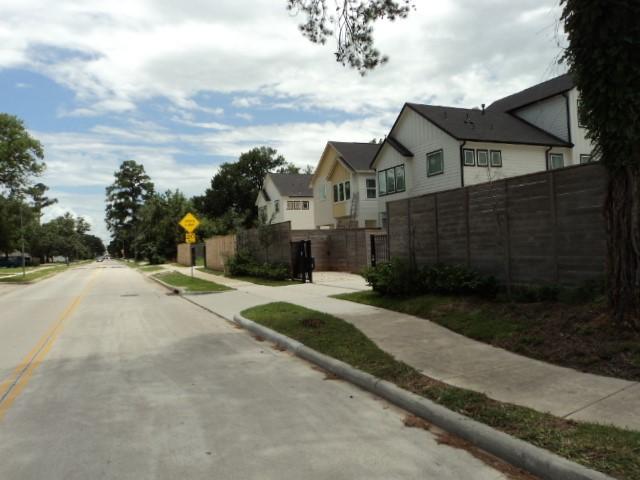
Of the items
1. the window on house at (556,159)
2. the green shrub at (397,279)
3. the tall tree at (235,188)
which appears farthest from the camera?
the tall tree at (235,188)

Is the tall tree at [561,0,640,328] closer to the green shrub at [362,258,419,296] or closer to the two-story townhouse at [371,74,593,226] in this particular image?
the green shrub at [362,258,419,296]

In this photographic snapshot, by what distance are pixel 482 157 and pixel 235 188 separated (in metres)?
56.2

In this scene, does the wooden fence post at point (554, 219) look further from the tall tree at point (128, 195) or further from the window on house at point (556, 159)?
the tall tree at point (128, 195)

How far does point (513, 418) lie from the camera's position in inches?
179

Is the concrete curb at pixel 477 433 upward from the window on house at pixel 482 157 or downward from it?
downward

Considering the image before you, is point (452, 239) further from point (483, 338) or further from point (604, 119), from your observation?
point (604, 119)

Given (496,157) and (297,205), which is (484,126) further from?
(297,205)

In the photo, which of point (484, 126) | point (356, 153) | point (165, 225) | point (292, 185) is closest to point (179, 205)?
point (165, 225)

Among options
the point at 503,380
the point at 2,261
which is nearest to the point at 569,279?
the point at 503,380

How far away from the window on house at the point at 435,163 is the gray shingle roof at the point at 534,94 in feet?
20.6

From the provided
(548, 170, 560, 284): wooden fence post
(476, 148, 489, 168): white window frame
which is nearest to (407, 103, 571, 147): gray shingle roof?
(476, 148, 489, 168): white window frame

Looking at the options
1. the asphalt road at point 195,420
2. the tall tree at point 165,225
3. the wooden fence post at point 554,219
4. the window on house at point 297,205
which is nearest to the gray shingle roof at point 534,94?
the wooden fence post at point 554,219

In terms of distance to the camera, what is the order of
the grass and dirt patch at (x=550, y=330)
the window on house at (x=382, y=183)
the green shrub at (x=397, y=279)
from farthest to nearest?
1. the window on house at (x=382, y=183)
2. the green shrub at (x=397, y=279)
3. the grass and dirt patch at (x=550, y=330)

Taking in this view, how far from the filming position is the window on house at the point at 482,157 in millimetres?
25752
